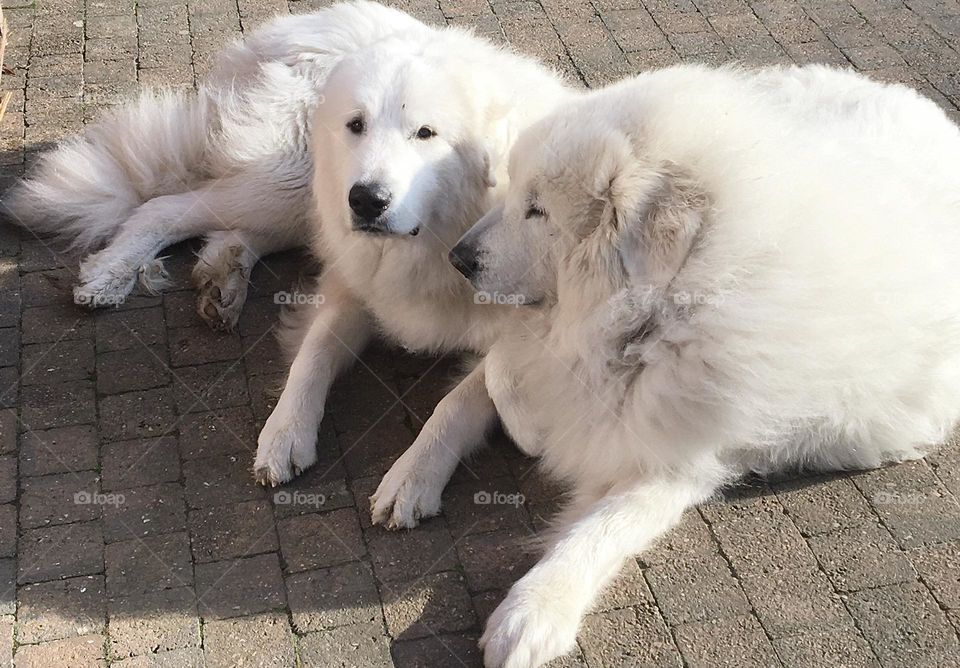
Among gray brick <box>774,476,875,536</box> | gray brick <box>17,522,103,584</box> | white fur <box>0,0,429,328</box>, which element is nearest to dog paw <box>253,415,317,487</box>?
gray brick <box>17,522,103,584</box>

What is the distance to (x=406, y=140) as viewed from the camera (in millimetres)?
3711

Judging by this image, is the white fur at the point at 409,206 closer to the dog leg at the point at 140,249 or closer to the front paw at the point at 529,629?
the front paw at the point at 529,629

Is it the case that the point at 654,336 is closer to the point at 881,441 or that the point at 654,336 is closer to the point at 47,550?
the point at 881,441

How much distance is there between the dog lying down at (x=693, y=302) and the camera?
2982 millimetres

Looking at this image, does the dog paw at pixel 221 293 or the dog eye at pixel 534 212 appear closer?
the dog eye at pixel 534 212

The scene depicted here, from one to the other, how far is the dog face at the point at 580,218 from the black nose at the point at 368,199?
0.35m

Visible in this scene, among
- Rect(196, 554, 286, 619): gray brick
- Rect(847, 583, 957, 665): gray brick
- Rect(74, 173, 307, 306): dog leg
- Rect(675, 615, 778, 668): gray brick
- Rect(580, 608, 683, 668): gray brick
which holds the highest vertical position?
Rect(847, 583, 957, 665): gray brick

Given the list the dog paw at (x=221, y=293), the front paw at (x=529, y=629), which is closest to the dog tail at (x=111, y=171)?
→ the dog paw at (x=221, y=293)

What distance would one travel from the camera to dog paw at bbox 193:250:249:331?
4395 millimetres

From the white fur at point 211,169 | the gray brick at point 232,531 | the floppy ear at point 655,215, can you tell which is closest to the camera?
the floppy ear at point 655,215

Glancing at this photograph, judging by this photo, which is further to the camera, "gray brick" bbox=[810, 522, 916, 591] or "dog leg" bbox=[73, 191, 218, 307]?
"dog leg" bbox=[73, 191, 218, 307]

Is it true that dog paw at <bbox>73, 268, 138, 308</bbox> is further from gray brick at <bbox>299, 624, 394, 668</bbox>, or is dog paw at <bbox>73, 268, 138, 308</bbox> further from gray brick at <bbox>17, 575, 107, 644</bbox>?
gray brick at <bbox>299, 624, 394, 668</bbox>

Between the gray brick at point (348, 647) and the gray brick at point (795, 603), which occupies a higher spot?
the gray brick at point (795, 603)

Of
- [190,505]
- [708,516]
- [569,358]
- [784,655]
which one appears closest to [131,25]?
[190,505]
